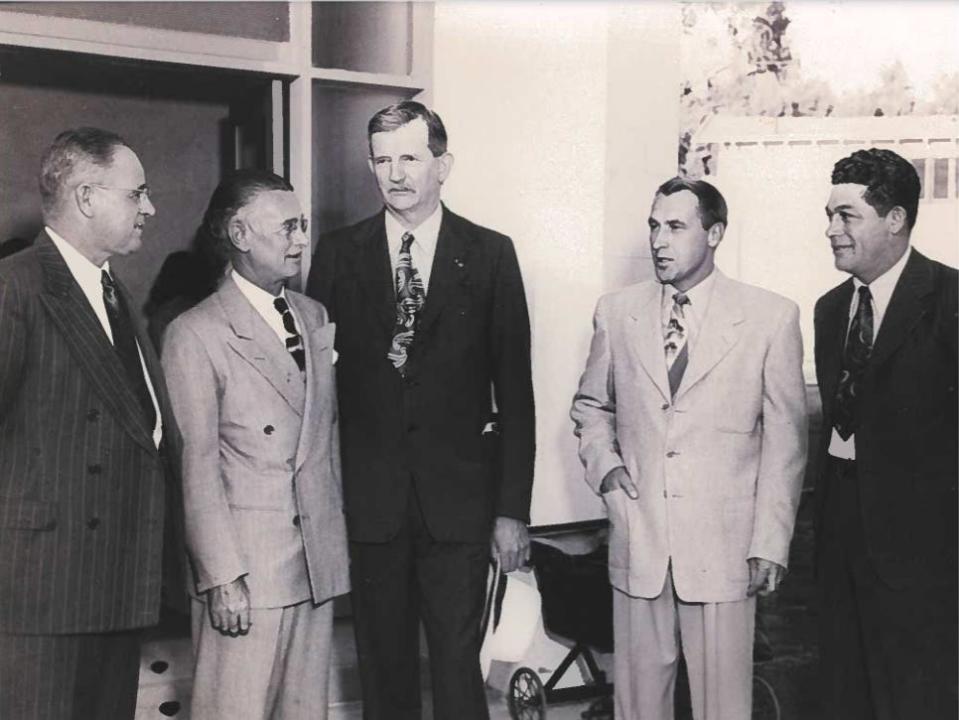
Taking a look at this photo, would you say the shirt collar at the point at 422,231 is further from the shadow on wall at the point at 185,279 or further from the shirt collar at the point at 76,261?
the shadow on wall at the point at 185,279

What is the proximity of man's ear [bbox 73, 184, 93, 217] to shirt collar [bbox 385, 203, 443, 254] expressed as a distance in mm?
845

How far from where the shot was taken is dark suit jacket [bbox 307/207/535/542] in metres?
2.73

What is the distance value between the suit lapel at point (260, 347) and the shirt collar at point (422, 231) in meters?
0.49

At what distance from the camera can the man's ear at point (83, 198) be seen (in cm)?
230

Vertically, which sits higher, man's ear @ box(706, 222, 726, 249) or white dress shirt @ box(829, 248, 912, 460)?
man's ear @ box(706, 222, 726, 249)

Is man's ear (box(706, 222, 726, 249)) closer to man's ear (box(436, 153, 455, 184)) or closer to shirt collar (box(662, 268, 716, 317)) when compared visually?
shirt collar (box(662, 268, 716, 317))

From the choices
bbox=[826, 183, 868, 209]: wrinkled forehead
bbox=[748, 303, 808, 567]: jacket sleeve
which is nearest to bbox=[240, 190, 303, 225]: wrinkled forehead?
bbox=[748, 303, 808, 567]: jacket sleeve

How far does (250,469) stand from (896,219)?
183cm

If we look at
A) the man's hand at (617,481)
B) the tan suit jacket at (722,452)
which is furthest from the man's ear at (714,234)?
the man's hand at (617,481)

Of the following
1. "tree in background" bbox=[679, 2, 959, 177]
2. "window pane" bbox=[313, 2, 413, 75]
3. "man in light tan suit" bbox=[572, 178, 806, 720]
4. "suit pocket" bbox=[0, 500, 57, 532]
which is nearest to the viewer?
"suit pocket" bbox=[0, 500, 57, 532]

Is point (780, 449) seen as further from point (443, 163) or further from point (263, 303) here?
point (263, 303)

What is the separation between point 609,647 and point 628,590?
81 centimetres

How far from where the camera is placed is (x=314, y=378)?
2.62 meters

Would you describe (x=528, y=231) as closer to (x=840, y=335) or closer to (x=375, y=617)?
(x=840, y=335)
